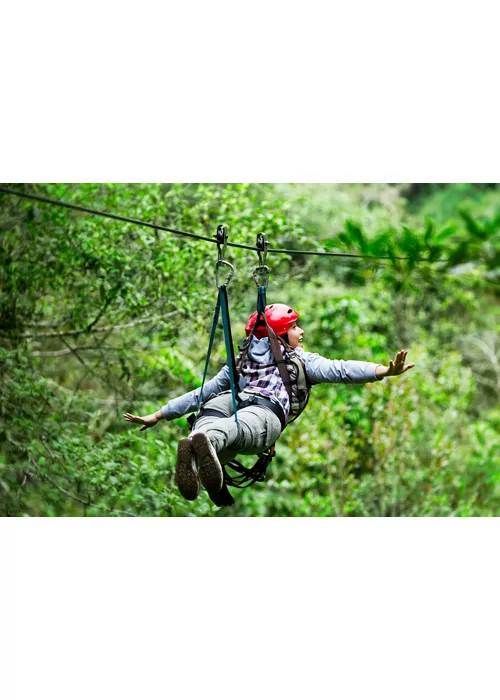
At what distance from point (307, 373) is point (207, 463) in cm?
65

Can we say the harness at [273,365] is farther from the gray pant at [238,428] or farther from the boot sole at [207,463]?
the boot sole at [207,463]

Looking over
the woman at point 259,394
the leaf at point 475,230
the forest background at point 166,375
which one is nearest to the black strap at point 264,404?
the woman at point 259,394

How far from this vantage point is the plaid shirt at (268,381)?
2.95 meters

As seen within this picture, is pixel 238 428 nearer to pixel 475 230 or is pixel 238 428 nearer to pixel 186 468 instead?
pixel 186 468

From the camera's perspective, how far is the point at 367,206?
32.0 ft

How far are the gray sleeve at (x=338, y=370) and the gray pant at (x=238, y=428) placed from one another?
8.8 inches

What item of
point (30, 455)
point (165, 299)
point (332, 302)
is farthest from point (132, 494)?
point (332, 302)

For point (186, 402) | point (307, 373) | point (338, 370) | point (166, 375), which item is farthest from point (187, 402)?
point (166, 375)

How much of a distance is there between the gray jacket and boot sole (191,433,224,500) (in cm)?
38

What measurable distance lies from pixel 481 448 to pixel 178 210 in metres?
3.71

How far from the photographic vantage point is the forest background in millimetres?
5273

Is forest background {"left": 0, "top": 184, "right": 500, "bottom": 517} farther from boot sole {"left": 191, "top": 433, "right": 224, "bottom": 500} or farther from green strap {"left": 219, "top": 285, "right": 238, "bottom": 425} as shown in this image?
boot sole {"left": 191, "top": 433, "right": 224, "bottom": 500}

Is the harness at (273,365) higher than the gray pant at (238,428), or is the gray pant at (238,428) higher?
the harness at (273,365)

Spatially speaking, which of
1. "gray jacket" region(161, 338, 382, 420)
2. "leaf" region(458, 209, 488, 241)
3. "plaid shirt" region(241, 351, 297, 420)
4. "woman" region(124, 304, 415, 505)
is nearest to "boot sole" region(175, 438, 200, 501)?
"woman" region(124, 304, 415, 505)
